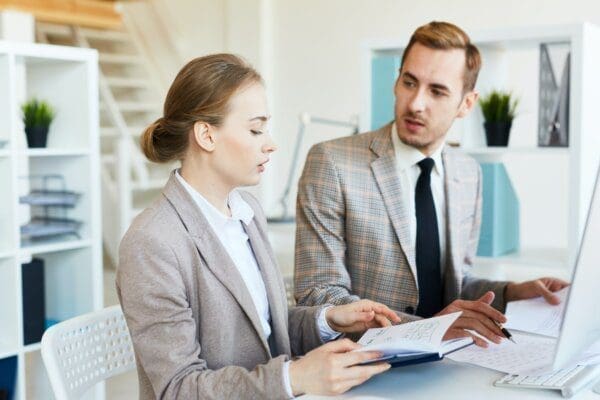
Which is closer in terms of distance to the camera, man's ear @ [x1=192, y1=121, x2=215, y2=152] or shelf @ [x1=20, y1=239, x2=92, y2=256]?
man's ear @ [x1=192, y1=121, x2=215, y2=152]

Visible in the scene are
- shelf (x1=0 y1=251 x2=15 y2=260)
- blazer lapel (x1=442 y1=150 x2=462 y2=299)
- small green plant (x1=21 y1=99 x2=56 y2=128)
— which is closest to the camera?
blazer lapel (x1=442 y1=150 x2=462 y2=299)

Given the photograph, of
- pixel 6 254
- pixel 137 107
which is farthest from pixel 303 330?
pixel 137 107

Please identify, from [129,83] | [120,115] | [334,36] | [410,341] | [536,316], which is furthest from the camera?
[129,83]

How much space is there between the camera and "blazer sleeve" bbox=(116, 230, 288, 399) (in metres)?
1.33

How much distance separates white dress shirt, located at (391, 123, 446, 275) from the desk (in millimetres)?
670

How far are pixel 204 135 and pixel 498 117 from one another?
181 cm

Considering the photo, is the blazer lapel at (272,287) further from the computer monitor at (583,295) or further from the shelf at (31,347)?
the shelf at (31,347)

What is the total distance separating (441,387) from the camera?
1.40m

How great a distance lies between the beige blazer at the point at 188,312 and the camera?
4.41ft

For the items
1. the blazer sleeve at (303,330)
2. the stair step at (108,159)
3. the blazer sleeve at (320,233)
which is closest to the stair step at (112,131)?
the stair step at (108,159)

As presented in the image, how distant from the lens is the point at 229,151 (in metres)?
1.54

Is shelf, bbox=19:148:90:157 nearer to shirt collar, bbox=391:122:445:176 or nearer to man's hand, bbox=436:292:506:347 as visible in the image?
shirt collar, bbox=391:122:445:176

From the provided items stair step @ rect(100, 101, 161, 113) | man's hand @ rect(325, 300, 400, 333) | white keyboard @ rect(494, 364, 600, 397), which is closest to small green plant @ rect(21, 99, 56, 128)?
man's hand @ rect(325, 300, 400, 333)

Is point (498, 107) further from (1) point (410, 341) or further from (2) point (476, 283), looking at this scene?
(1) point (410, 341)
